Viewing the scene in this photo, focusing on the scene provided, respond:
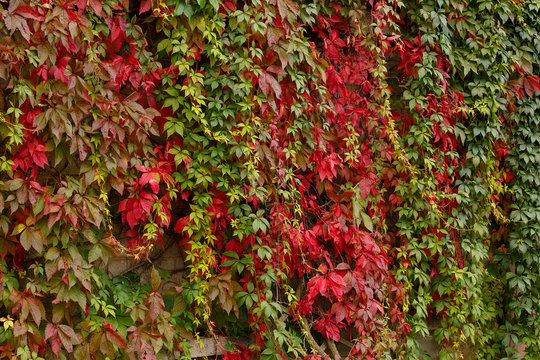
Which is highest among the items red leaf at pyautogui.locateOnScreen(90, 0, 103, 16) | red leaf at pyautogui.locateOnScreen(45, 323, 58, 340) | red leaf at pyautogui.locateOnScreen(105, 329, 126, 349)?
red leaf at pyautogui.locateOnScreen(90, 0, 103, 16)

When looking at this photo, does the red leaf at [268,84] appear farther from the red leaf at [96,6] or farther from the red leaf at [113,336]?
the red leaf at [113,336]

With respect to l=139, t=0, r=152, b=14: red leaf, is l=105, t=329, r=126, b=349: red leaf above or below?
below

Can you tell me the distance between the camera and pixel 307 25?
391 centimetres

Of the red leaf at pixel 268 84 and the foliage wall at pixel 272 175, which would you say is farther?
the red leaf at pixel 268 84

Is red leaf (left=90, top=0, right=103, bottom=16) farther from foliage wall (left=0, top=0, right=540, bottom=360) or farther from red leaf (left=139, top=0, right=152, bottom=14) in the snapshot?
red leaf (left=139, top=0, right=152, bottom=14)

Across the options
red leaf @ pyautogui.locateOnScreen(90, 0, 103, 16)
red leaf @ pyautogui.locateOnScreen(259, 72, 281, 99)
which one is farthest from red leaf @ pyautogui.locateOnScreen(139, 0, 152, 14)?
red leaf @ pyautogui.locateOnScreen(259, 72, 281, 99)

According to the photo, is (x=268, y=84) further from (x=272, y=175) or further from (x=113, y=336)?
(x=113, y=336)

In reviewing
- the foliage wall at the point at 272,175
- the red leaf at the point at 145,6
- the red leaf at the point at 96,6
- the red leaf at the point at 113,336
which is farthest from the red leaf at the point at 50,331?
the red leaf at the point at 145,6

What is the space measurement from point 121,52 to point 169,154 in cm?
61

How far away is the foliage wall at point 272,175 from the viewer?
9.25ft

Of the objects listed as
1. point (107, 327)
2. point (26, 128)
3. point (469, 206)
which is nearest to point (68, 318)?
point (107, 327)

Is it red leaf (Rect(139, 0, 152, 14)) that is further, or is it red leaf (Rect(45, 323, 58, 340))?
red leaf (Rect(139, 0, 152, 14))

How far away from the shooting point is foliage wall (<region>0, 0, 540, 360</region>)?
111 inches

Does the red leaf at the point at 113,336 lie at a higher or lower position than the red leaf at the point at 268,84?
lower
